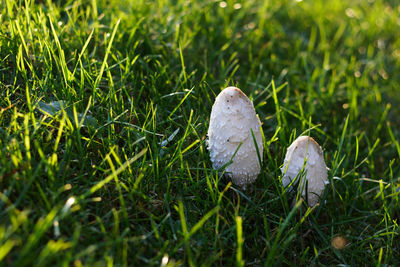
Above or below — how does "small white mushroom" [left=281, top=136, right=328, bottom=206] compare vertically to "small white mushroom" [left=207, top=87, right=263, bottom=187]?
below

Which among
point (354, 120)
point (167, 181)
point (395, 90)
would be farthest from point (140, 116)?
point (395, 90)

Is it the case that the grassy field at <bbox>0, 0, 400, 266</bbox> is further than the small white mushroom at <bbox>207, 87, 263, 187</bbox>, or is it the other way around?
the small white mushroom at <bbox>207, 87, 263, 187</bbox>

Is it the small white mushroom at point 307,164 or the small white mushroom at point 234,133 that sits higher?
the small white mushroom at point 234,133

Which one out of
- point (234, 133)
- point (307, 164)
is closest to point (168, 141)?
point (234, 133)

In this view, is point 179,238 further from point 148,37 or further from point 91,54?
point 148,37

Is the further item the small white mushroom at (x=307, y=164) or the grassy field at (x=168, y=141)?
the small white mushroom at (x=307, y=164)
